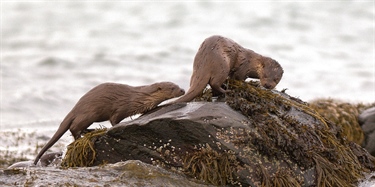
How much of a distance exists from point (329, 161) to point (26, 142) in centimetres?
529

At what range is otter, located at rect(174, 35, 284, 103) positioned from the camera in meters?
6.95

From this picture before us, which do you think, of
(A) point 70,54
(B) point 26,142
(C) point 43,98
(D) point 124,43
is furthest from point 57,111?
(D) point 124,43

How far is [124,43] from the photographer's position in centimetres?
2086

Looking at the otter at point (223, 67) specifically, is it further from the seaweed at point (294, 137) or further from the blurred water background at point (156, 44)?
the blurred water background at point (156, 44)

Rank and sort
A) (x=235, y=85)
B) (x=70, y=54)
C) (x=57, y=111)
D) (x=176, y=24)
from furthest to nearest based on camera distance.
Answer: (x=176, y=24) → (x=70, y=54) → (x=57, y=111) → (x=235, y=85)

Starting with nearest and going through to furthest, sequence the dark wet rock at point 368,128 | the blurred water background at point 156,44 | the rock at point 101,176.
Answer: the rock at point 101,176, the dark wet rock at point 368,128, the blurred water background at point 156,44

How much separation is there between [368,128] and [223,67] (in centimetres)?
352

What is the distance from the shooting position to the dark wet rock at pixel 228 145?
20.5 ft

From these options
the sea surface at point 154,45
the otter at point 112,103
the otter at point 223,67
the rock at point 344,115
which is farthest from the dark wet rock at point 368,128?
the sea surface at point 154,45

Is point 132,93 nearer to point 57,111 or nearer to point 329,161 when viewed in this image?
point 329,161

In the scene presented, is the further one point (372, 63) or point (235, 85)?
point (372, 63)

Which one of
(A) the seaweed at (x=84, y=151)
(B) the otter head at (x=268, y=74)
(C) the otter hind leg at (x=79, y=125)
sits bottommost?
(A) the seaweed at (x=84, y=151)

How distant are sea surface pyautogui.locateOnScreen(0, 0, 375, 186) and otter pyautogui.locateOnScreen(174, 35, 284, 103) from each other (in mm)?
5333

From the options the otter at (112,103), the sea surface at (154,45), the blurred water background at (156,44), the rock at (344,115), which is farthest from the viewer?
the blurred water background at (156,44)
